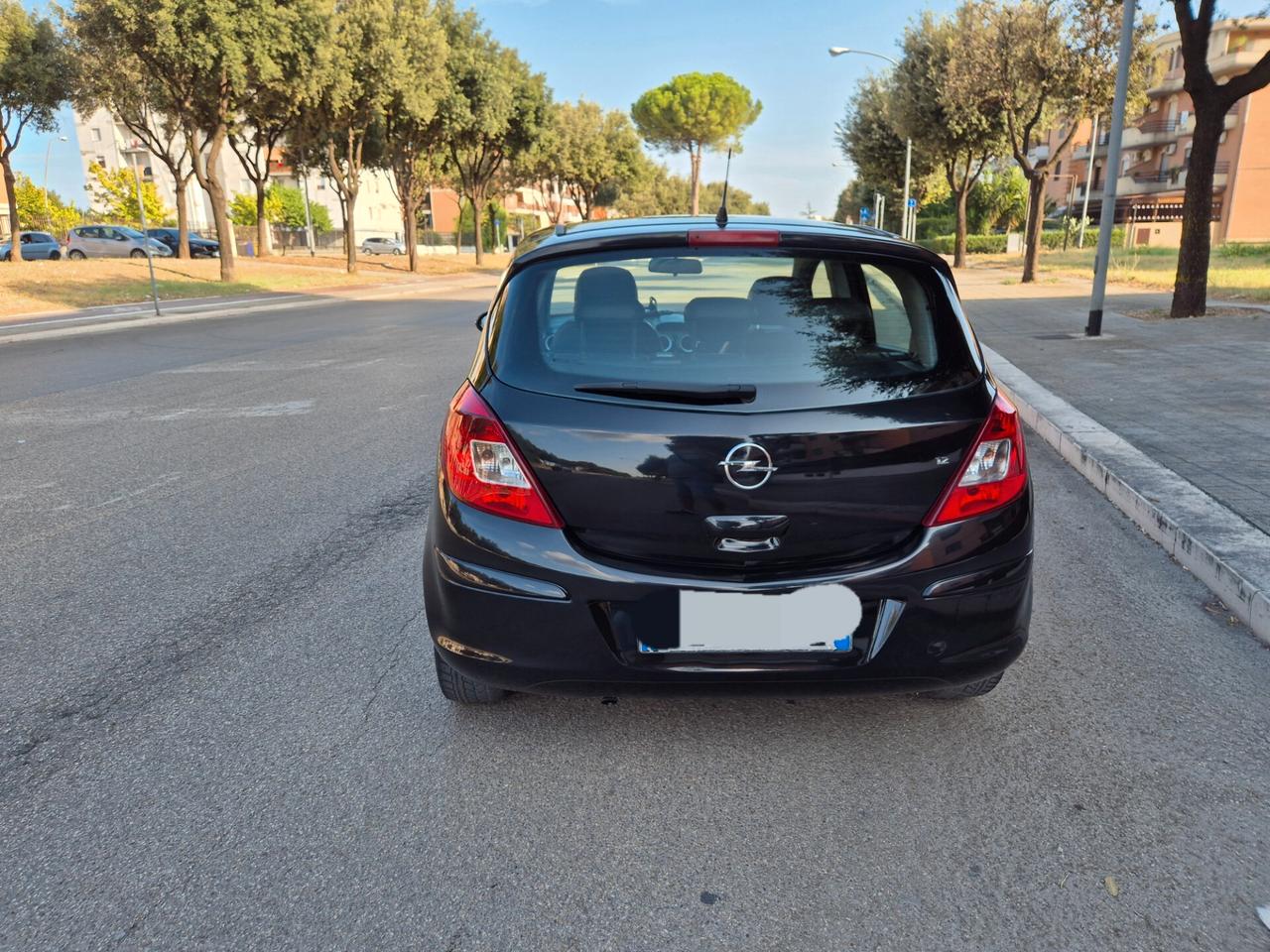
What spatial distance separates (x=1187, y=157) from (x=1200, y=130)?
3765 centimetres

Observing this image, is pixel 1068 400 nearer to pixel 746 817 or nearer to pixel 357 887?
pixel 746 817

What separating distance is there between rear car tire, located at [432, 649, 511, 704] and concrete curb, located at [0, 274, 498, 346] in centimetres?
1529

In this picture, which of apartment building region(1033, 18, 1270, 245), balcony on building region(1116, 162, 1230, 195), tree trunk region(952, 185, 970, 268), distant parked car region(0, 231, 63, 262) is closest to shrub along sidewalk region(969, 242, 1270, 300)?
tree trunk region(952, 185, 970, 268)

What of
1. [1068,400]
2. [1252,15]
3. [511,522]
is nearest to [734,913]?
[511,522]

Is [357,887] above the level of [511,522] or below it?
below

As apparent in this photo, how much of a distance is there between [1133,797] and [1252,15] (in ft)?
55.5

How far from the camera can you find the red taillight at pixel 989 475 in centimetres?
256

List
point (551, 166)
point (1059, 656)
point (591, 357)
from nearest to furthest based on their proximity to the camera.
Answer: point (591, 357)
point (1059, 656)
point (551, 166)

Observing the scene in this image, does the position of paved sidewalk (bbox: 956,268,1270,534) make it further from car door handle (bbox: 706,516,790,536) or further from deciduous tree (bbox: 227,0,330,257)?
deciduous tree (bbox: 227,0,330,257)

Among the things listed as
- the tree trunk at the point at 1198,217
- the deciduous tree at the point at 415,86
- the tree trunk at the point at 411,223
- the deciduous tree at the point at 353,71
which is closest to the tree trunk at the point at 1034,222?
the tree trunk at the point at 1198,217

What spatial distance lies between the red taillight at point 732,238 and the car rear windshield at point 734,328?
0.03 metres

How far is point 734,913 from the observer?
2.14 m

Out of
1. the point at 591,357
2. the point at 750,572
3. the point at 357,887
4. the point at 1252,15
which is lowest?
the point at 357,887

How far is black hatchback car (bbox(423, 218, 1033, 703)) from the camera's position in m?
2.46
